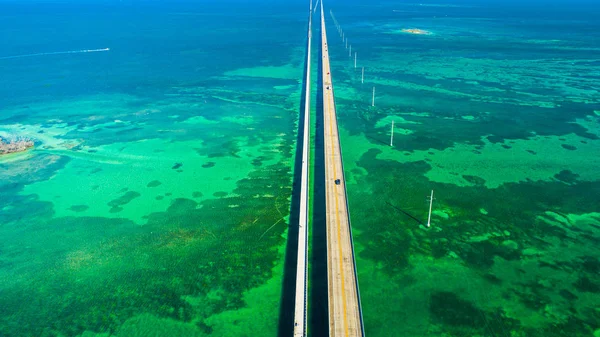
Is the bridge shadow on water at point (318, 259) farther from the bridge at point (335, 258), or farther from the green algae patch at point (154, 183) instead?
the green algae patch at point (154, 183)

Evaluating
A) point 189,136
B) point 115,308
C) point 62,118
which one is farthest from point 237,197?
point 62,118

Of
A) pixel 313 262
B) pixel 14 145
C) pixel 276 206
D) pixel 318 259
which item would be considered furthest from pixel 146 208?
pixel 14 145

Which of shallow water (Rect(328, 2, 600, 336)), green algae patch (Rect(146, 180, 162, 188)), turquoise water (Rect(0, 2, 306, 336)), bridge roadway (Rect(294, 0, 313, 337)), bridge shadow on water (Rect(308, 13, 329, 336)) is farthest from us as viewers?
green algae patch (Rect(146, 180, 162, 188))

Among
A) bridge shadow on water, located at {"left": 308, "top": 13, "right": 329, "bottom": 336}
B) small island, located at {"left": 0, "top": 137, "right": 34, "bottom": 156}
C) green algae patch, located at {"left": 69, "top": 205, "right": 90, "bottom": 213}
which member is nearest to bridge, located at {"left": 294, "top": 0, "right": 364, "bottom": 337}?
bridge shadow on water, located at {"left": 308, "top": 13, "right": 329, "bottom": 336}

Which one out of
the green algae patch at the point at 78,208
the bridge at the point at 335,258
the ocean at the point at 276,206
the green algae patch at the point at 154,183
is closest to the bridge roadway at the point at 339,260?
the bridge at the point at 335,258

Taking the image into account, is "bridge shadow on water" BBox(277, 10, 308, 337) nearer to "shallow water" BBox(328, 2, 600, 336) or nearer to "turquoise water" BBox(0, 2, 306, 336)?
"turquoise water" BBox(0, 2, 306, 336)

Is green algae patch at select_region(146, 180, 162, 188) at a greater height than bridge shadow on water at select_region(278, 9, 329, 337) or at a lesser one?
greater
